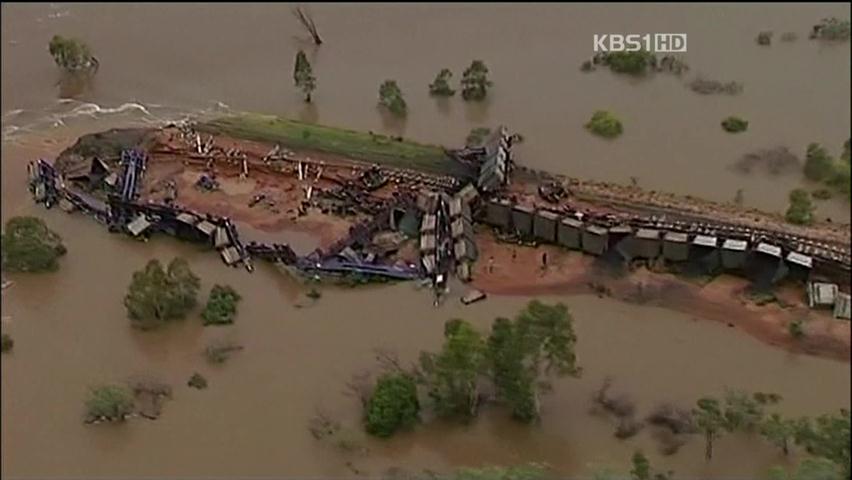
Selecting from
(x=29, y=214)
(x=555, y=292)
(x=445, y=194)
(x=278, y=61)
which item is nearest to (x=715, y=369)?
(x=555, y=292)

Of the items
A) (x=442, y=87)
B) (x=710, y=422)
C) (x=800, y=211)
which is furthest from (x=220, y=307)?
(x=800, y=211)

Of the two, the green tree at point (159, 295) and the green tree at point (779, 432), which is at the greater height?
the green tree at point (159, 295)

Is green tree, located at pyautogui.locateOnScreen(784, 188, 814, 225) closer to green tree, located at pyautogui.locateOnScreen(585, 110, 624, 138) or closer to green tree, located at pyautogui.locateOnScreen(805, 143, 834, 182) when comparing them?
green tree, located at pyautogui.locateOnScreen(805, 143, 834, 182)

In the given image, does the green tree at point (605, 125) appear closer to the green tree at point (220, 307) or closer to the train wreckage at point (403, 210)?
the train wreckage at point (403, 210)

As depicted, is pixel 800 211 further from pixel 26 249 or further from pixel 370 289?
pixel 26 249

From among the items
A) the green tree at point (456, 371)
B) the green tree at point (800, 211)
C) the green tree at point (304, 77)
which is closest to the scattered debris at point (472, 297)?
the green tree at point (456, 371)

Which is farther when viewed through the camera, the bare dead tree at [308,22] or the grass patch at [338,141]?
the bare dead tree at [308,22]
